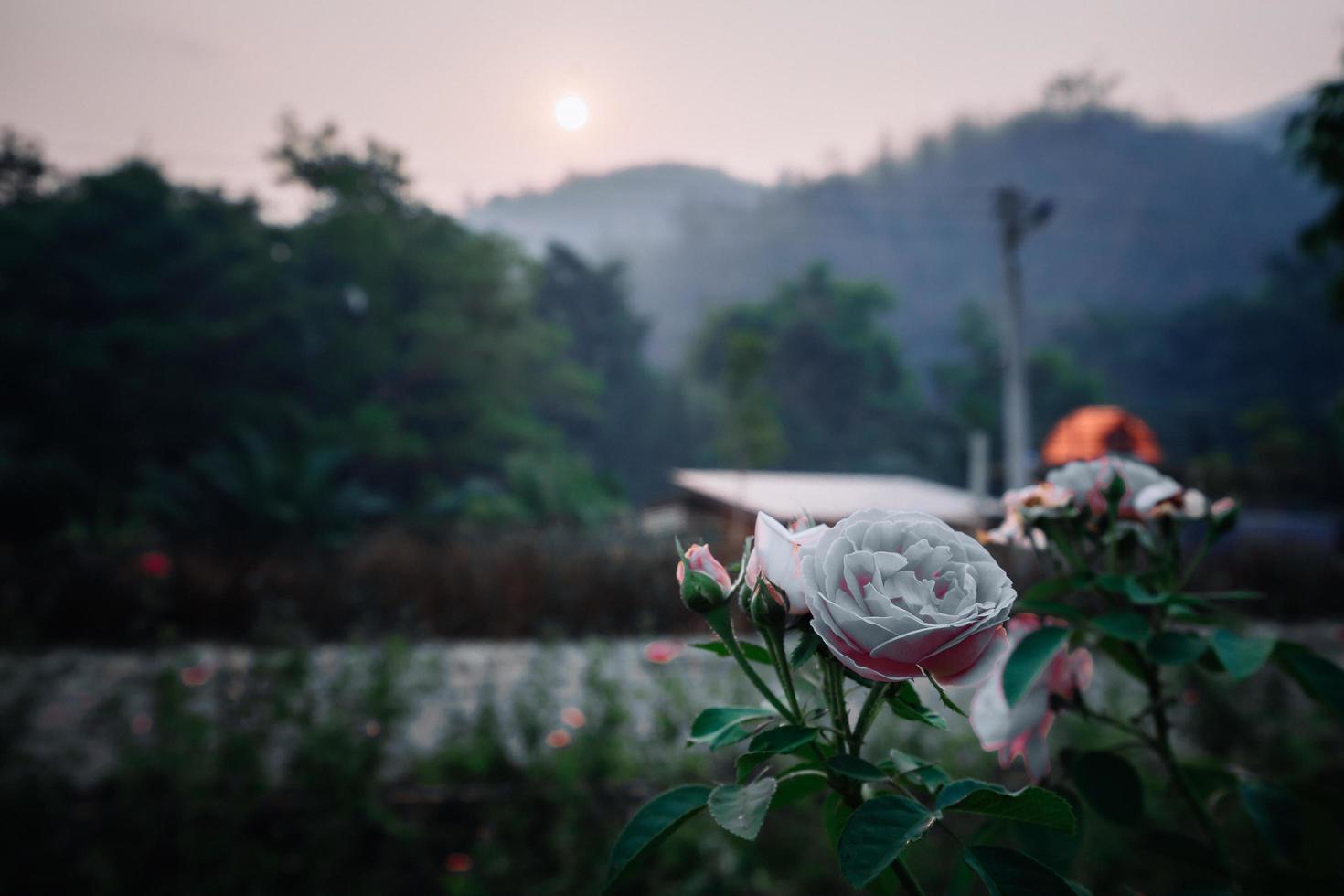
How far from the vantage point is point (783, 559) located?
35 cm

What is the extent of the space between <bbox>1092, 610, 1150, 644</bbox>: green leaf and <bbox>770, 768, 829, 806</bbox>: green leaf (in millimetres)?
247

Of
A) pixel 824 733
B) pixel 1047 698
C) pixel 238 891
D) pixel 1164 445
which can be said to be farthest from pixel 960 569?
pixel 1164 445

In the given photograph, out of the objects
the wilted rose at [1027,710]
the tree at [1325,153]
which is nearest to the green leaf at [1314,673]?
the wilted rose at [1027,710]

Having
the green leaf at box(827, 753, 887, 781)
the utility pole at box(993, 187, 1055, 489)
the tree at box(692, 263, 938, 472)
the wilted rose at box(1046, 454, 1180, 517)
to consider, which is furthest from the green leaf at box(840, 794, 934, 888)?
the tree at box(692, 263, 938, 472)

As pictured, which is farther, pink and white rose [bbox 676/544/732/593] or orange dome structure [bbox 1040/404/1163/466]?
orange dome structure [bbox 1040/404/1163/466]

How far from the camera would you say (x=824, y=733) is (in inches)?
15.2

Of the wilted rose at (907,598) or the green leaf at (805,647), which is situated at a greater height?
the wilted rose at (907,598)

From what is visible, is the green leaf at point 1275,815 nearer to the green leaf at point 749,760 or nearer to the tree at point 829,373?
the green leaf at point 749,760

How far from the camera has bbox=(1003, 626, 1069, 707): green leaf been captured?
1.60 feet

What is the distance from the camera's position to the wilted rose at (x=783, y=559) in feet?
1.14

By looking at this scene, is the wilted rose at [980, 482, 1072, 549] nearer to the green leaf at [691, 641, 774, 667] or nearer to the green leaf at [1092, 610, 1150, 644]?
the green leaf at [1092, 610, 1150, 644]

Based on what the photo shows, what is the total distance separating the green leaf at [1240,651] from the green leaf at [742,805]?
0.32 m

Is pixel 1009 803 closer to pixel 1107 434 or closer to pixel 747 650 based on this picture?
pixel 747 650

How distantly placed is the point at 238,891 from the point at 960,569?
192 cm
